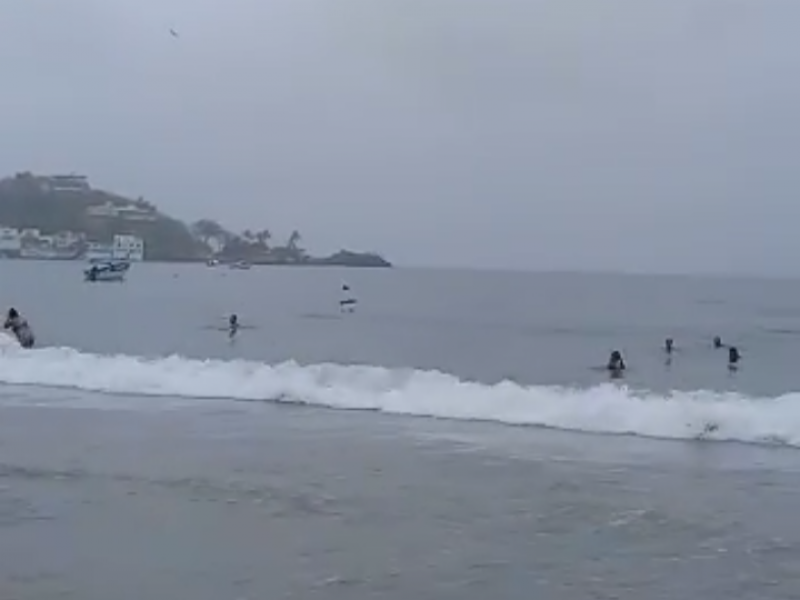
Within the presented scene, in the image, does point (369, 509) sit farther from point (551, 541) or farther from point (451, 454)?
point (451, 454)

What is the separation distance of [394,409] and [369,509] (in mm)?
11066

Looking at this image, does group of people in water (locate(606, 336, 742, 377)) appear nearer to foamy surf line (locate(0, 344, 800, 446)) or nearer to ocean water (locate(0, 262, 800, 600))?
foamy surf line (locate(0, 344, 800, 446))

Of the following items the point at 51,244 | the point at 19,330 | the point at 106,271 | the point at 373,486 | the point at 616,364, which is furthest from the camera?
the point at 51,244

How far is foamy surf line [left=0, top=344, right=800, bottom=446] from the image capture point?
69.6ft

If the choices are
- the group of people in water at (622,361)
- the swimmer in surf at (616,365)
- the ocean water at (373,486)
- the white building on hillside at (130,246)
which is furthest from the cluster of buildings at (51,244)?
the ocean water at (373,486)

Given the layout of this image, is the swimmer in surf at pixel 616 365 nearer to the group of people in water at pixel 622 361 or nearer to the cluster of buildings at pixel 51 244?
the group of people in water at pixel 622 361

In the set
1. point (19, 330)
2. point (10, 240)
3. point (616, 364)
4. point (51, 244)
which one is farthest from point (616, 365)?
point (10, 240)

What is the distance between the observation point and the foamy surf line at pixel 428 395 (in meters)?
21.2

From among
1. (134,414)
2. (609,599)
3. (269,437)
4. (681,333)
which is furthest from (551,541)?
(681,333)

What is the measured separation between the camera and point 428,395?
989 inches

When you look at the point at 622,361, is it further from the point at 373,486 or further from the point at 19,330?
the point at 373,486

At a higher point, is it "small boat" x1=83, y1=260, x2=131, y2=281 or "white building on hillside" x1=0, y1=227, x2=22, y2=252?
"white building on hillside" x1=0, y1=227, x2=22, y2=252

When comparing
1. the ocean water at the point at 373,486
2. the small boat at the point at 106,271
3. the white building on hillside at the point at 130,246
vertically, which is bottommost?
the ocean water at the point at 373,486

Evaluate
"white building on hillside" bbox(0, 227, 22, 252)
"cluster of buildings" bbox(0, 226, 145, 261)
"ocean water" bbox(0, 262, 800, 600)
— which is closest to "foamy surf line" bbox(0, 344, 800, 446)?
"ocean water" bbox(0, 262, 800, 600)
